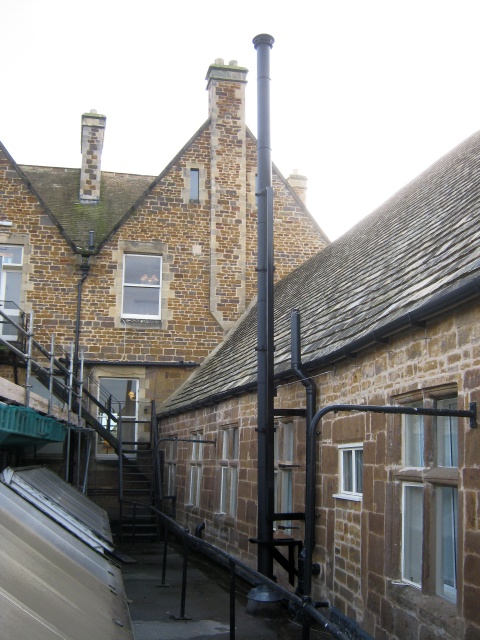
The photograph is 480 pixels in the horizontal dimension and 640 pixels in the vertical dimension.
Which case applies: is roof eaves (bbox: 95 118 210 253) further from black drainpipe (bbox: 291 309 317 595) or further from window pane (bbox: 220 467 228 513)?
black drainpipe (bbox: 291 309 317 595)

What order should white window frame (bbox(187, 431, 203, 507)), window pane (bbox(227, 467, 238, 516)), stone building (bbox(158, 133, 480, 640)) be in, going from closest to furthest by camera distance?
stone building (bbox(158, 133, 480, 640)) < window pane (bbox(227, 467, 238, 516)) < white window frame (bbox(187, 431, 203, 507))

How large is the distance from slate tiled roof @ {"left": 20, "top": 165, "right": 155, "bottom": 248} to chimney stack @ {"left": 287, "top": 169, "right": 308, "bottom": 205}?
5379 millimetres

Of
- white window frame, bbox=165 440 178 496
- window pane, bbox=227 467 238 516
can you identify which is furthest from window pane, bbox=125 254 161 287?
window pane, bbox=227 467 238 516

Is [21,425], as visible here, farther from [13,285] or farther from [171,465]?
[13,285]

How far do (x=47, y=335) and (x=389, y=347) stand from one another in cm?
1349

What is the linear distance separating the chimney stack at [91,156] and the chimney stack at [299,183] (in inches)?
299

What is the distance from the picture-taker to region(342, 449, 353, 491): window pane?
27.6 ft

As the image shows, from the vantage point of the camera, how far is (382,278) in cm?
974

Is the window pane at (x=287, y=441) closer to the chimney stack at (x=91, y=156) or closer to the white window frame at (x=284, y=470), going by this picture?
the white window frame at (x=284, y=470)

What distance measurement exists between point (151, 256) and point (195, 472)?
6557mm

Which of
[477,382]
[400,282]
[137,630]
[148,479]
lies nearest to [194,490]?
[148,479]

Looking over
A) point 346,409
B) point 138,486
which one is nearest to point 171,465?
point 138,486

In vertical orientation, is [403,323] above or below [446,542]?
above

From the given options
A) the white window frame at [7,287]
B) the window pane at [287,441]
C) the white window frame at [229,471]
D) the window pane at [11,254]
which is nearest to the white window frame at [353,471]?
the window pane at [287,441]
